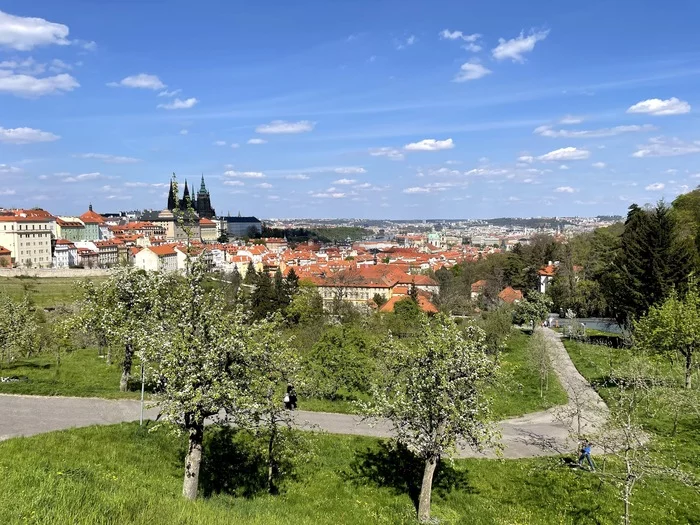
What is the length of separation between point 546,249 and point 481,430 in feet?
286

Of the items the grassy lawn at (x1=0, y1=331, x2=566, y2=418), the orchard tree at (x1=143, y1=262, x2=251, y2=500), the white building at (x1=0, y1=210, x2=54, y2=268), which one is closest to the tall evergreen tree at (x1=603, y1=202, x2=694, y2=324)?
the grassy lawn at (x1=0, y1=331, x2=566, y2=418)

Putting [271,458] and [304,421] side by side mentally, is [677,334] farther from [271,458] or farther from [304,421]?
[271,458]

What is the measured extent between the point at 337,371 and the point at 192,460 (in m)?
10.9

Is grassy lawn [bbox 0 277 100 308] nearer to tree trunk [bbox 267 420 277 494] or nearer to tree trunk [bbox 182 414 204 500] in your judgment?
tree trunk [bbox 267 420 277 494]

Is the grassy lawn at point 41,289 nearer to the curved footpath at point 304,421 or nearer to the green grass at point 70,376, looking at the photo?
the green grass at point 70,376

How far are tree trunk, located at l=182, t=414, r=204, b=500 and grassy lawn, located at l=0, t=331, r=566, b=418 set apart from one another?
25.9 ft

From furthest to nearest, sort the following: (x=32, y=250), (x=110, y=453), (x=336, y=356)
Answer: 1. (x=32, y=250)
2. (x=336, y=356)
3. (x=110, y=453)

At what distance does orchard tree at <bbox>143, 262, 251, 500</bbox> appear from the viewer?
9711 millimetres

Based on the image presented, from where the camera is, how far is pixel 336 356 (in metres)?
21.7

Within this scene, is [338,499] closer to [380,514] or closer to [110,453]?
[380,514]

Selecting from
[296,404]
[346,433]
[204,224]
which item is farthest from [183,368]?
[204,224]

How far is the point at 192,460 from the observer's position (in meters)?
10.6

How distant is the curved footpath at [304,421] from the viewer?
15.1 meters

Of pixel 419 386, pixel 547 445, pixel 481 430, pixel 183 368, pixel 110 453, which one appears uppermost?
pixel 183 368
